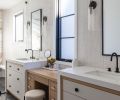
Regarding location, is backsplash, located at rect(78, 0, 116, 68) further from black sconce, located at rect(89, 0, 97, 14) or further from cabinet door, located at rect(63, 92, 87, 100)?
cabinet door, located at rect(63, 92, 87, 100)

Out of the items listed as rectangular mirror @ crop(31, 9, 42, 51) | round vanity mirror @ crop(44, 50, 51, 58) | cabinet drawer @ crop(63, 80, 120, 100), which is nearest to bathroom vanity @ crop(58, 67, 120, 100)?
cabinet drawer @ crop(63, 80, 120, 100)

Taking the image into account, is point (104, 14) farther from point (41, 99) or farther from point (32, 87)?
point (32, 87)

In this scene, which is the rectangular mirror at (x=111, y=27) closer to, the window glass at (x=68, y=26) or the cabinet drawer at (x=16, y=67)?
the window glass at (x=68, y=26)

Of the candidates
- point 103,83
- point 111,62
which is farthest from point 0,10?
point 103,83

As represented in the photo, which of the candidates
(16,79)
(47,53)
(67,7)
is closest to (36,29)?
(47,53)

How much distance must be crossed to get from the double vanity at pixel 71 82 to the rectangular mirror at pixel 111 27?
33 cm

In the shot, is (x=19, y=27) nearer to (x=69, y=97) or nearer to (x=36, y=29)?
(x=36, y=29)

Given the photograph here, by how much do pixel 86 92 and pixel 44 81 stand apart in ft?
3.47

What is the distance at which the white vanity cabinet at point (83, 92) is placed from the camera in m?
1.62

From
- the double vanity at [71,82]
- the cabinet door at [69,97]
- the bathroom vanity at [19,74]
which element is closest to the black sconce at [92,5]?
the double vanity at [71,82]

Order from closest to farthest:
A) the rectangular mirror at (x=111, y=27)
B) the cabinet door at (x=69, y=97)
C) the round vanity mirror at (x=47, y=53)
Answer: the cabinet door at (x=69, y=97) → the rectangular mirror at (x=111, y=27) → the round vanity mirror at (x=47, y=53)

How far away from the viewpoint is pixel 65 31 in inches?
134

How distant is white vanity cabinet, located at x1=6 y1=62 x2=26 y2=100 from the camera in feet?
11.1

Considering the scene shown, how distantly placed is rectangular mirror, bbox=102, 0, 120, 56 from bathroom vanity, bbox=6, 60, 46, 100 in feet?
5.17
